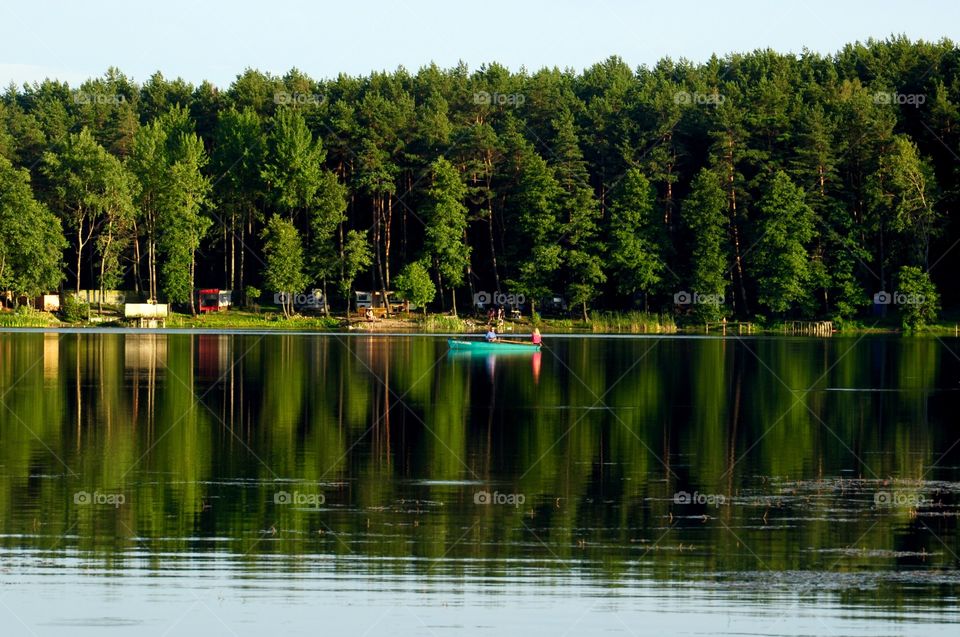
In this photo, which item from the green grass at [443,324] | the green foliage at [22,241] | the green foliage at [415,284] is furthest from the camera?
the green grass at [443,324]

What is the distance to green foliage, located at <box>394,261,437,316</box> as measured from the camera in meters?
117

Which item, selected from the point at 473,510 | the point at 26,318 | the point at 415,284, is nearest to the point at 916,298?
the point at 415,284

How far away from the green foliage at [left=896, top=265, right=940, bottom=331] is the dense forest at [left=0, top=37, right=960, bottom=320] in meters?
0.28

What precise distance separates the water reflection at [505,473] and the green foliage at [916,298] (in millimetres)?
52258

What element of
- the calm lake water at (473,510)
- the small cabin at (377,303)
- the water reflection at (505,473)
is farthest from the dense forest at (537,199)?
the calm lake water at (473,510)

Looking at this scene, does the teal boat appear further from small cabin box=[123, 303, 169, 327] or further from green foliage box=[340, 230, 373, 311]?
small cabin box=[123, 303, 169, 327]

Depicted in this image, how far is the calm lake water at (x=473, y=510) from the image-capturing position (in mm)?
17328

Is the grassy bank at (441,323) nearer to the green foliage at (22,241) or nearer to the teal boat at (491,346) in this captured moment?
the green foliage at (22,241)

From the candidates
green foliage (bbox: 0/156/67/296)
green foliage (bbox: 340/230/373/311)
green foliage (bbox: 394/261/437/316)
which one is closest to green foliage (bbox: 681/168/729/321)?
green foliage (bbox: 394/261/437/316)

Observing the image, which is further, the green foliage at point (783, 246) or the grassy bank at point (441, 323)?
the grassy bank at point (441, 323)

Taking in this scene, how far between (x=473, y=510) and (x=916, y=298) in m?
90.7

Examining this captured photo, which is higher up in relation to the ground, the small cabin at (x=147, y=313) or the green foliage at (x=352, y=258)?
the green foliage at (x=352, y=258)

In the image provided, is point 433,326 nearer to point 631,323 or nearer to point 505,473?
point 631,323

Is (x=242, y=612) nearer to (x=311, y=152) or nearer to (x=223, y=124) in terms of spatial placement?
(x=311, y=152)
